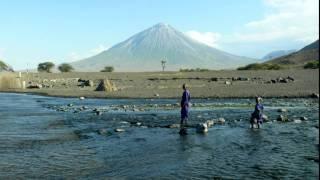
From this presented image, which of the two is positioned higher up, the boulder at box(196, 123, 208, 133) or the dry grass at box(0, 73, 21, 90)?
the dry grass at box(0, 73, 21, 90)

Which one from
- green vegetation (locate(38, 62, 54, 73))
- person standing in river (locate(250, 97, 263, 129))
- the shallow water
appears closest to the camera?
the shallow water

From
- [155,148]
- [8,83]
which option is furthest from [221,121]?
[8,83]

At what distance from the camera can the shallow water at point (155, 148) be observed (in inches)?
661

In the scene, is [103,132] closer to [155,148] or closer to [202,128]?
[202,128]

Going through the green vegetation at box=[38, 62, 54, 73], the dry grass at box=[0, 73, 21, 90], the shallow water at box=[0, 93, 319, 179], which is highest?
the green vegetation at box=[38, 62, 54, 73]

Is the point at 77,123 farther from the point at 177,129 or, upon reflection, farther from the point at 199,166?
the point at 199,166

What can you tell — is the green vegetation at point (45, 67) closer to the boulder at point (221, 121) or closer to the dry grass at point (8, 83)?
the dry grass at point (8, 83)

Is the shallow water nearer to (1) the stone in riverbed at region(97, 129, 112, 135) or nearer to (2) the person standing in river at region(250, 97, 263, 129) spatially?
(1) the stone in riverbed at region(97, 129, 112, 135)

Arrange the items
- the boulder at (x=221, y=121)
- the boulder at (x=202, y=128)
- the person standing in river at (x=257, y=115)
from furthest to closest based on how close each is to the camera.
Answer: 1. the boulder at (x=221, y=121)
2. the person standing in river at (x=257, y=115)
3. the boulder at (x=202, y=128)

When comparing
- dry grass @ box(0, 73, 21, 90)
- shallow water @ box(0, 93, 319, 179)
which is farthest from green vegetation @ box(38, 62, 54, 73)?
shallow water @ box(0, 93, 319, 179)

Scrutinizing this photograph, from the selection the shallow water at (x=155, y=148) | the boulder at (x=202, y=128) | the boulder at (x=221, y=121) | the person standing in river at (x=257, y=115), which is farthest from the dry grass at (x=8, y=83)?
the person standing in river at (x=257, y=115)

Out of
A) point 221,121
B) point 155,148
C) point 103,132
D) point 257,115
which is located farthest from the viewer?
point 221,121

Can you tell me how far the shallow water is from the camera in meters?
16.8

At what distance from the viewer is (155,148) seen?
2109 centimetres
